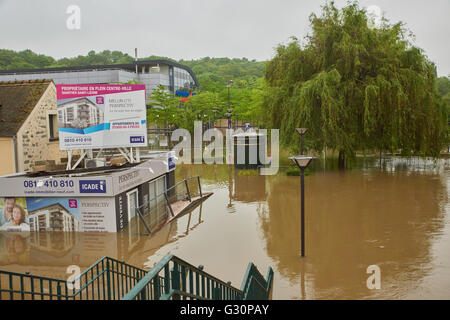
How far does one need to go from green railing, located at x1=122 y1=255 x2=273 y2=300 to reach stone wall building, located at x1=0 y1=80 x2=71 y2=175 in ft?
48.1

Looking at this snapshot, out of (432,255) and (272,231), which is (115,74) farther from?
(432,255)

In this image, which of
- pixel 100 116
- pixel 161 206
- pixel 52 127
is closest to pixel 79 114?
pixel 100 116

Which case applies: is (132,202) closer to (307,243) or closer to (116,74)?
(307,243)

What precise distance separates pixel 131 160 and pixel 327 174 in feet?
48.9

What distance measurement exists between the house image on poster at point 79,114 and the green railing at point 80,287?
790 centimetres

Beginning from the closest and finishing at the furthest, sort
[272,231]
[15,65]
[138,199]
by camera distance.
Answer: [272,231]
[138,199]
[15,65]

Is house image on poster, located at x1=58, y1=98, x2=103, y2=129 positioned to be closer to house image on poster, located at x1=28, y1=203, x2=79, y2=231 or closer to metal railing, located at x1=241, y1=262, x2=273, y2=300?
house image on poster, located at x1=28, y1=203, x2=79, y2=231

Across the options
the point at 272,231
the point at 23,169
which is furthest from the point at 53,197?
the point at 272,231

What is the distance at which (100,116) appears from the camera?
17828 millimetres

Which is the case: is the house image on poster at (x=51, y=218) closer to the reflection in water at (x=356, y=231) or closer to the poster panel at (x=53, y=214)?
the poster panel at (x=53, y=214)

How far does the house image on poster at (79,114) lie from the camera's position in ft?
56.6

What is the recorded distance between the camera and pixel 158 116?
50.4m

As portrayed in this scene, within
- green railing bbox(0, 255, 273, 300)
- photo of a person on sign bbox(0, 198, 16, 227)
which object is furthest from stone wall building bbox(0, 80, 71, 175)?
green railing bbox(0, 255, 273, 300)

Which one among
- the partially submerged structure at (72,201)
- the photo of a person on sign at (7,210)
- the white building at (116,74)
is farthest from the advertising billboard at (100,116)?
the white building at (116,74)
